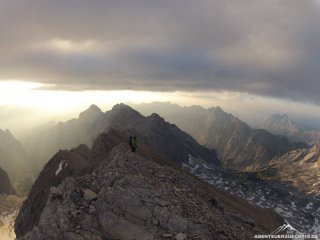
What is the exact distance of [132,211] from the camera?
4331cm

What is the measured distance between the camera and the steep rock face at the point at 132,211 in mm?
41281

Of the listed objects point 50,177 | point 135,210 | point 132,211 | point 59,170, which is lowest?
point 50,177

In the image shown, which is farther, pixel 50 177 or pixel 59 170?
pixel 50 177

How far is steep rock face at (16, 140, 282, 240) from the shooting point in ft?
135

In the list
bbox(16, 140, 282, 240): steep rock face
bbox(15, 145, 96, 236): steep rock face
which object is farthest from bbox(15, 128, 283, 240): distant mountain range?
bbox(15, 145, 96, 236): steep rock face

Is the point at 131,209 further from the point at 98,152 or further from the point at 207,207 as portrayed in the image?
the point at 98,152

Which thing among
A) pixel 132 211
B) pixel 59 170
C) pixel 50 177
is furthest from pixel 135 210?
pixel 50 177

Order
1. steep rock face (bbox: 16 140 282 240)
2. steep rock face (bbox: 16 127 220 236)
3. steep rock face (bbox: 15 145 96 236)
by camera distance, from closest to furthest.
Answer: steep rock face (bbox: 16 140 282 240) → steep rock face (bbox: 16 127 220 236) → steep rock face (bbox: 15 145 96 236)

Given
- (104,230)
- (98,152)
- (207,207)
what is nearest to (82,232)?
(104,230)

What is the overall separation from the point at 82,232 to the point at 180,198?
447 inches

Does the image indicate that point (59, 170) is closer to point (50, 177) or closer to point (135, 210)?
point (50, 177)

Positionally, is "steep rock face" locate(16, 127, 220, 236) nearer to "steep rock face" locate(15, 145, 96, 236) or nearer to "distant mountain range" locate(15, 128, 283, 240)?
"steep rock face" locate(15, 145, 96, 236)

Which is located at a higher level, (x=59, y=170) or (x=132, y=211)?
(x=132, y=211)

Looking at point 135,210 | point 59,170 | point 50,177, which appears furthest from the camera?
point 50,177
